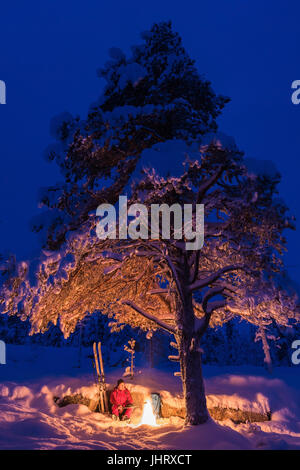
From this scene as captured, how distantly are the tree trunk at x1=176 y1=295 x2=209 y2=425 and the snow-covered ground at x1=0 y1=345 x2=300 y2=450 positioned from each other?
402mm

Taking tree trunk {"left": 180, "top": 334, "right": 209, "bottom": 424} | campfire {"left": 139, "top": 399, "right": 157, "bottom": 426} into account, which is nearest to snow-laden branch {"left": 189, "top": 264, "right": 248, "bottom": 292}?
tree trunk {"left": 180, "top": 334, "right": 209, "bottom": 424}

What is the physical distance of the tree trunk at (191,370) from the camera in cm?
837

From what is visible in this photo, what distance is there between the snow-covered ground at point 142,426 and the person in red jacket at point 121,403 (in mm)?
347

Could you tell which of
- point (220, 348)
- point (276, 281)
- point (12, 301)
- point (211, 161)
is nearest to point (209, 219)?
point (211, 161)

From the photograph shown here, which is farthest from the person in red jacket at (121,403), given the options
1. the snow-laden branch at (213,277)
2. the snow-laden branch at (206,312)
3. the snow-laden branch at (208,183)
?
the snow-laden branch at (208,183)

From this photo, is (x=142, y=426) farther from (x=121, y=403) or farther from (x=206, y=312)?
(x=206, y=312)

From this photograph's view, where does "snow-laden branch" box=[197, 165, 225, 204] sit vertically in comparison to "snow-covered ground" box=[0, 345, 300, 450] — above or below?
above

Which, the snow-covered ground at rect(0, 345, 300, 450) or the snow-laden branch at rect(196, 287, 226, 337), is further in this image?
the snow-laden branch at rect(196, 287, 226, 337)

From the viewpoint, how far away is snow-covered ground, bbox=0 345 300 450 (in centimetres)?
670

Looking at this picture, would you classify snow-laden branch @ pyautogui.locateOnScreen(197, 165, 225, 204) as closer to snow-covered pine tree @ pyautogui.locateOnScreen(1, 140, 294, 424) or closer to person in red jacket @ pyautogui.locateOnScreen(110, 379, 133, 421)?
snow-covered pine tree @ pyautogui.locateOnScreen(1, 140, 294, 424)

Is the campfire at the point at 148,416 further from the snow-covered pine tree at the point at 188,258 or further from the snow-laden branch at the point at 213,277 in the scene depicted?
the snow-laden branch at the point at 213,277

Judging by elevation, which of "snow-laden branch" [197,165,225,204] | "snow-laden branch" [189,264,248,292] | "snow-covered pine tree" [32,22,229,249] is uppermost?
"snow-covered pine tree" [32,22,229,249]

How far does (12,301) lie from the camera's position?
7980 millimetres

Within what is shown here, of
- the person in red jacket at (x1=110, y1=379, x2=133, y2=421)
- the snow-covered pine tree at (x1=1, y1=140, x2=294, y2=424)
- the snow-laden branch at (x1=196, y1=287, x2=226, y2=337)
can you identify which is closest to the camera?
the snow-covered pine tree at (x1=1, y1=140, x2=294, y2=424)
